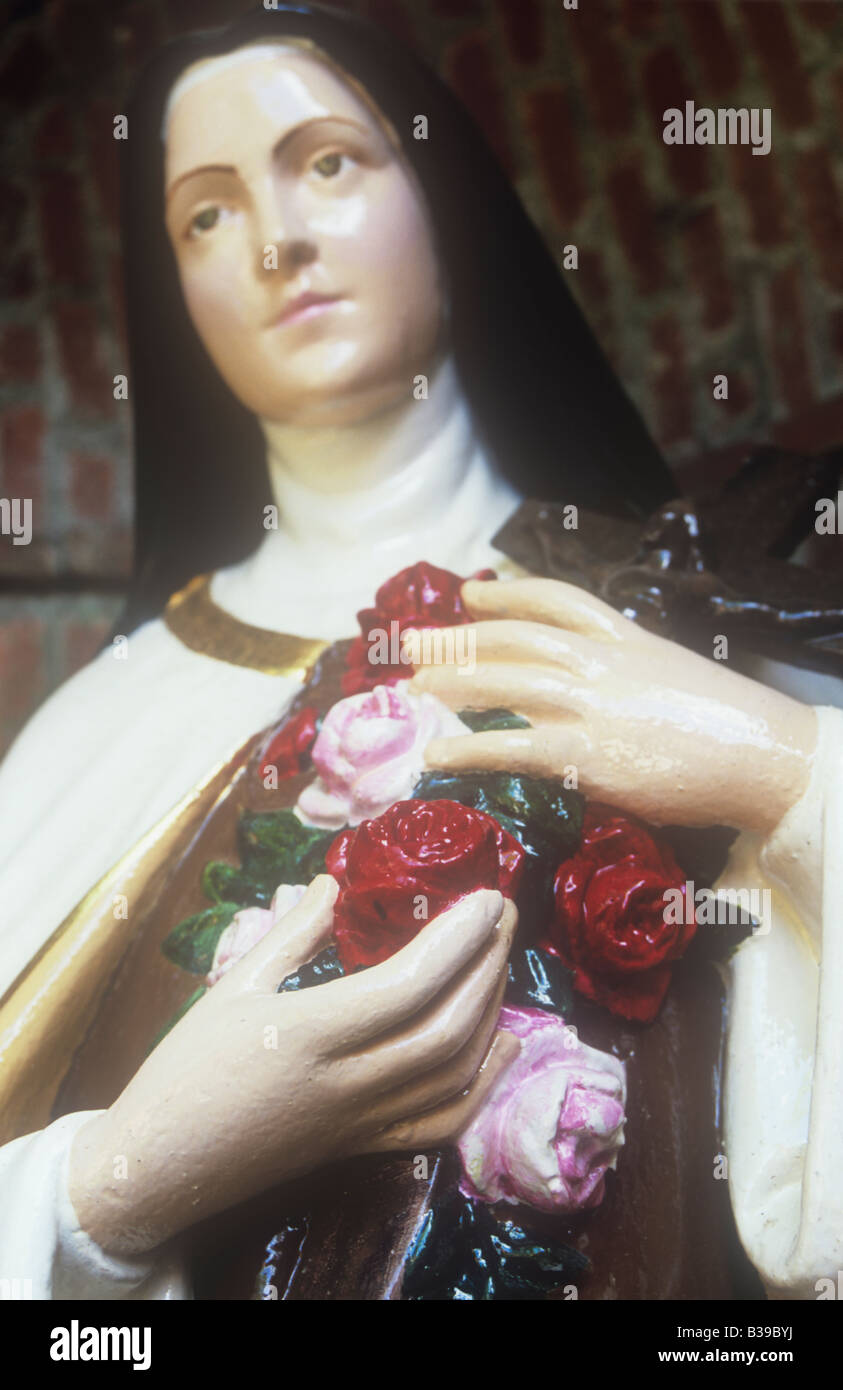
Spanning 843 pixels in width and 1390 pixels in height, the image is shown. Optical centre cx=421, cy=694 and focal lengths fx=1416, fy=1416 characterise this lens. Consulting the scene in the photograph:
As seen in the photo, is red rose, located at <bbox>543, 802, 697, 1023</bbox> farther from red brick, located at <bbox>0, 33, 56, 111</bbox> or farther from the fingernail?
red brick, located at <bbox>0, 33, 56, 111</bbox>

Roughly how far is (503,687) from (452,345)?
573 mm

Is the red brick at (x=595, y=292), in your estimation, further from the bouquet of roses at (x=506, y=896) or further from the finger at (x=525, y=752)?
the finger at (x=525, y=752)

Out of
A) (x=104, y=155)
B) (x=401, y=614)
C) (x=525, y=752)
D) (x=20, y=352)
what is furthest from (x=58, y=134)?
(x=525, y=752)

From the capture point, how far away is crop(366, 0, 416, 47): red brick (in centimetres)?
217

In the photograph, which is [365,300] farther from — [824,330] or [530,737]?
[824,330]

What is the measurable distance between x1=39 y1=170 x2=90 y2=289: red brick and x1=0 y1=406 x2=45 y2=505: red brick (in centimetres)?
23

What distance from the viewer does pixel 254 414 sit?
5.49 feet

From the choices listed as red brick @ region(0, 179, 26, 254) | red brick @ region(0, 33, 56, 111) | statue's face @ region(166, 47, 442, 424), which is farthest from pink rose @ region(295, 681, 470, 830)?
red brick @ region(0, 33, 56, 111)

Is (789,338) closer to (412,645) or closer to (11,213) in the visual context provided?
(412,645)

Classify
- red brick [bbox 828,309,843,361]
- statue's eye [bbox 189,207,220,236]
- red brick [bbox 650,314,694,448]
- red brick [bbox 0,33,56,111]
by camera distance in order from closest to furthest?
statue's eye [bbox 189,207,220,236] < red brick [bbox 828,309,843,361] < red brick [bbox 650,314,694,448] < red brick [bbox 0,33,56,111]

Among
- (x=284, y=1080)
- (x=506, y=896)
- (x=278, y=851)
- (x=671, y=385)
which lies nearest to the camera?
(x=284, y=1080)

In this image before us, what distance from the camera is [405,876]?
39.3 inches

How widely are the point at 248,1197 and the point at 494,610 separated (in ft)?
1.69
